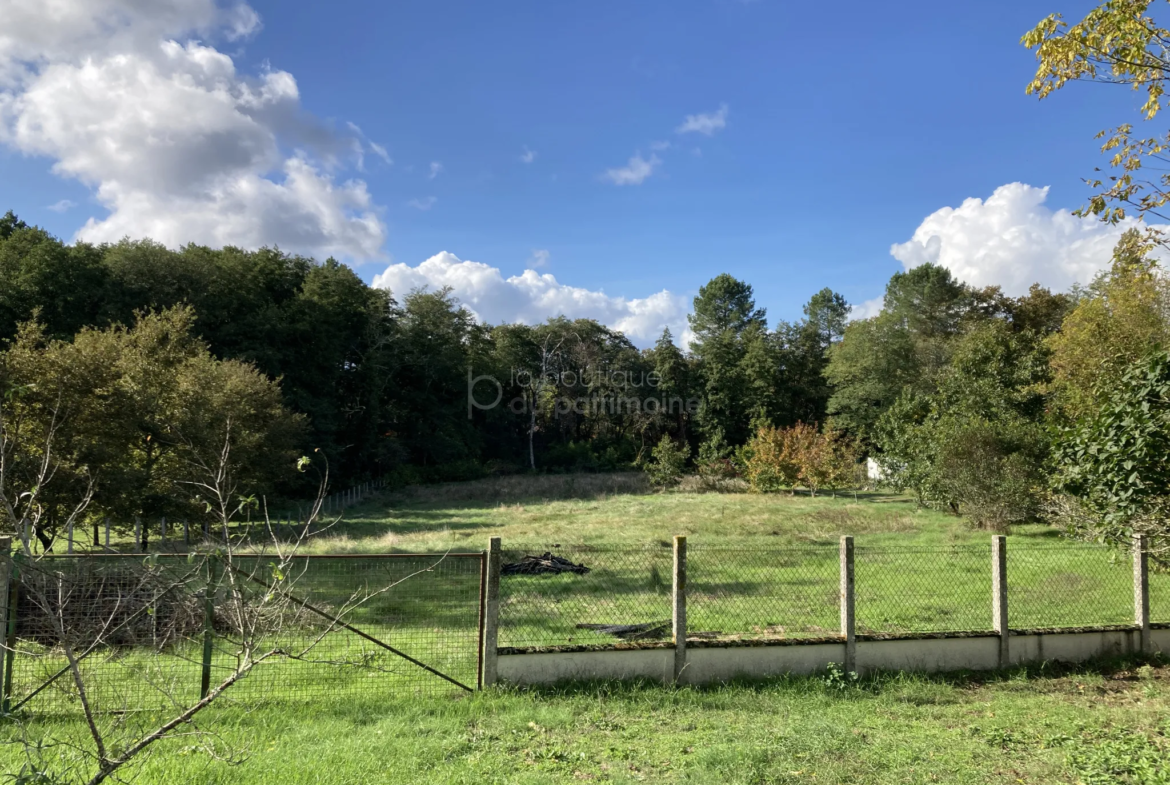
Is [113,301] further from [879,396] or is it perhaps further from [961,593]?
[879,396]

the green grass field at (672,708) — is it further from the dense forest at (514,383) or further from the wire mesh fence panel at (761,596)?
the dense forest at (514,383)

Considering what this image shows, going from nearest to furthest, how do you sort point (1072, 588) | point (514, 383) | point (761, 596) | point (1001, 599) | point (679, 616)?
point (679, 616) → point (1001, 599) → point (1072, 588) → point (761, 596) → point (514, 383)

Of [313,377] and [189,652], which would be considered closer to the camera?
[189,652]

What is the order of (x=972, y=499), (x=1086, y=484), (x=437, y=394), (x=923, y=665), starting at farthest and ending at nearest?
(x=437, y=394) → (x=972, y=499) → (x=1086, y=484) → (x=923, y=665)

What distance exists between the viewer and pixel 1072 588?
8727 millimetres

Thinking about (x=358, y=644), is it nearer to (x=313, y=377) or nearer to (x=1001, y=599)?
(x=1001, y=599)

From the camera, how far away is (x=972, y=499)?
20297 millimetres

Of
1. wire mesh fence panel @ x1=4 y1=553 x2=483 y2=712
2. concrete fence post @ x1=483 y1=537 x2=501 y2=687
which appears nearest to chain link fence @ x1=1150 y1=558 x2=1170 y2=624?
concrete fence post @ x1=483 y1=537 x2=501 y2=687

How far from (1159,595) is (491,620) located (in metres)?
9.55

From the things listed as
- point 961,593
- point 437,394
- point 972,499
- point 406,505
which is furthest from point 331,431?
point 961,593

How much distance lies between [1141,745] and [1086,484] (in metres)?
3.73

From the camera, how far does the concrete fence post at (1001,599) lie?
7273mm

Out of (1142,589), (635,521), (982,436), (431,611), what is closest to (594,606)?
(431,611)

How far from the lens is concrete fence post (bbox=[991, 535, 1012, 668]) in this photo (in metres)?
7.27
